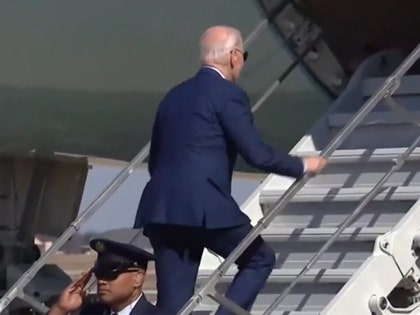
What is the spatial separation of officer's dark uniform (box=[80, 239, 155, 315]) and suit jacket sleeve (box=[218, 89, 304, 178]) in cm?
45

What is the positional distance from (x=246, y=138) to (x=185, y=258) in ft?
1.31

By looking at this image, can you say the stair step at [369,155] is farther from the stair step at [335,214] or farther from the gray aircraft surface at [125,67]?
the gray aircraft surface at [125,67]

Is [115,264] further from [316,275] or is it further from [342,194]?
[342,194]

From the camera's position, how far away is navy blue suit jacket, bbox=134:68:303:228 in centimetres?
436

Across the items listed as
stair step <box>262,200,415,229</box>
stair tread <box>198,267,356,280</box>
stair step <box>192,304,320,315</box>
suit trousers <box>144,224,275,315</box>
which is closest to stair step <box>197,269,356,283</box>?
stair tread <box>198,267,356,280</box>

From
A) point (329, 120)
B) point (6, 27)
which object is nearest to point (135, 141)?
point (6, 27)

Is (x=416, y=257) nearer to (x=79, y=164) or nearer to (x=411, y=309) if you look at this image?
(x=411, y=309)

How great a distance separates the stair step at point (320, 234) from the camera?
17.2 feet

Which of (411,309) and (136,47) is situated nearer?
(411,309)

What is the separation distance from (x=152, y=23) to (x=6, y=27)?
25.7 inches

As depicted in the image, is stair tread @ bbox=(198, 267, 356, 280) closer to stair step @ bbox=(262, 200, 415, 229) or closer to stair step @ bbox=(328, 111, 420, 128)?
stair step @ bbox=(262, 200, 415, 229)

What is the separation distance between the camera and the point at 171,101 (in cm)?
451

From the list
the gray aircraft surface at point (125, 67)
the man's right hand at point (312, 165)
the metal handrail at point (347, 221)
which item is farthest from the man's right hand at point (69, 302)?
the gray aircraft surface at point (125, 67)

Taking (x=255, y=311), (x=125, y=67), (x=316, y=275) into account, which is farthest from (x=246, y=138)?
(x=125, y=67)
